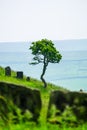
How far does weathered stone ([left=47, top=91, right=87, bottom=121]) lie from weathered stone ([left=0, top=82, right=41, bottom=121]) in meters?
0.40

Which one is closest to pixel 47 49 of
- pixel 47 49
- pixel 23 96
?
pixel 47 49

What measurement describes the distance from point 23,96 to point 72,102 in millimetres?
1379

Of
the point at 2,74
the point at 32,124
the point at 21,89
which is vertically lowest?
the point at 2,74

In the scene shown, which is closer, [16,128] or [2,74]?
[16,128]

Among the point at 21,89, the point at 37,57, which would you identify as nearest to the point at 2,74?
the point at 37,57

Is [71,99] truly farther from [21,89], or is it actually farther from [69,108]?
[21,89]

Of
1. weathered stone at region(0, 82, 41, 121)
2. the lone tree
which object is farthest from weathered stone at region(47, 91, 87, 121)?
the lone tree

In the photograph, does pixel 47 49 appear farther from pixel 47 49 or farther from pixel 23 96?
pixel 23 96

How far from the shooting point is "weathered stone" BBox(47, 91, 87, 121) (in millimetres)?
11609

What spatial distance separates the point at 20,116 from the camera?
1083 centimetres

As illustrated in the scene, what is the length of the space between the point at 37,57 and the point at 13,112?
79263mm

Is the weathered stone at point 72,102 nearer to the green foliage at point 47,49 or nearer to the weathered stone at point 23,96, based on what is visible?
the weathered stone at point 23,96

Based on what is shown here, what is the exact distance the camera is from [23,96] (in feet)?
39.0

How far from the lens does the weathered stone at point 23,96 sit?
38.2 ft
